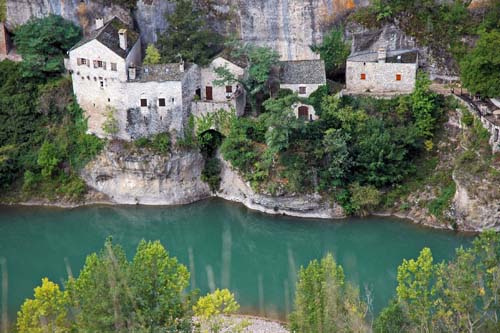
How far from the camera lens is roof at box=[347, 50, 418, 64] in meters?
39.6

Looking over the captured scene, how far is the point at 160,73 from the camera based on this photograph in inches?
1521

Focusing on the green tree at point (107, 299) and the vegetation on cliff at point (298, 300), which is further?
the vegetation on cliff at point (298, 300)

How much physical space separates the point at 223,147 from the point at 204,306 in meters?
14.6

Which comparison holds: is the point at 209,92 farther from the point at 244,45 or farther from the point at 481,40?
the point at 481,40

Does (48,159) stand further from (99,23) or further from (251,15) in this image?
(251,15)

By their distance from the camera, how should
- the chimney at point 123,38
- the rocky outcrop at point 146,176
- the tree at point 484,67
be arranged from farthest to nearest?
the rocky outcrop at point 146,176 < the chimney at point 123,38 < the tree at point 484,67

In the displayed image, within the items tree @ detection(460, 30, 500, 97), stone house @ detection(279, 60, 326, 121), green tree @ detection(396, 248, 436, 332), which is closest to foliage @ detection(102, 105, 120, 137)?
stone house @ detection(279, 60, 326, 121)

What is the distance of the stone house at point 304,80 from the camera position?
38.6m

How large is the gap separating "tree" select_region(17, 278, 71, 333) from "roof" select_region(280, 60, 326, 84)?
57.7 ft

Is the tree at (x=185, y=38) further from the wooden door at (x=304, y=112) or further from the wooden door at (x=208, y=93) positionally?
the wooden door at (x=304, y=112)

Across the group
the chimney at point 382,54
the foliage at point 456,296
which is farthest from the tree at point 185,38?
Result: the foliage at point 456,296

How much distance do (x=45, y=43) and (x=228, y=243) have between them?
13043mm

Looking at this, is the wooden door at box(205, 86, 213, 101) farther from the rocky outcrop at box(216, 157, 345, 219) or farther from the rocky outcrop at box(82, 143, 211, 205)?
the rocky outcrop at box(216, 157, 345, 219)

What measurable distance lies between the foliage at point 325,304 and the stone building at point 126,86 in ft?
50.2
